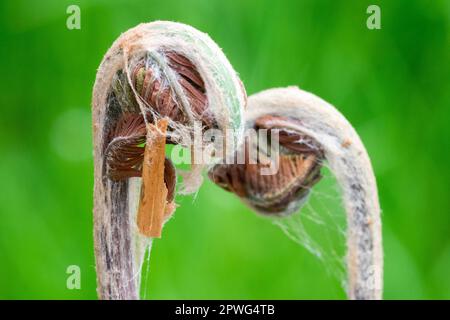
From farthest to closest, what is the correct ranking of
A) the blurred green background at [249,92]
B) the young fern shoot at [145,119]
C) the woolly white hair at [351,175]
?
the blurred green background at [249,92]
the woolly white hair at [351,175]
the young fern shoot at [145,119]

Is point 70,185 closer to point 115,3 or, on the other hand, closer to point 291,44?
point 115,3

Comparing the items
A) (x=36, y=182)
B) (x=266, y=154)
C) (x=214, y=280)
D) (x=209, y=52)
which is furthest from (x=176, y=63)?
(x=36, y=182)

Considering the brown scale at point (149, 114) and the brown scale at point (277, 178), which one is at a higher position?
the brown scale at point (149, 114)

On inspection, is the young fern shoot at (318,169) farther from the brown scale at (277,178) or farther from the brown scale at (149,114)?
the brown scale at (149,114)

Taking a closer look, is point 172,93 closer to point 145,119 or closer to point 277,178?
point 145,119

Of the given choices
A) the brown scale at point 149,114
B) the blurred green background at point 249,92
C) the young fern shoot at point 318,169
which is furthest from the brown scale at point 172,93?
the blurred green background at point 249,92

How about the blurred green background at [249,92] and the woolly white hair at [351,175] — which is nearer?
the woolly white hair at [351,175]

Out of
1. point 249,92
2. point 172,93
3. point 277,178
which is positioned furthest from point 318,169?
point 249,92

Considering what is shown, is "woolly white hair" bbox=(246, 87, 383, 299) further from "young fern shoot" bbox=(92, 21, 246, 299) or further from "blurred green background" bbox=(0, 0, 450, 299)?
"blurred green background" bbox=(0, 0, 450, 299)
